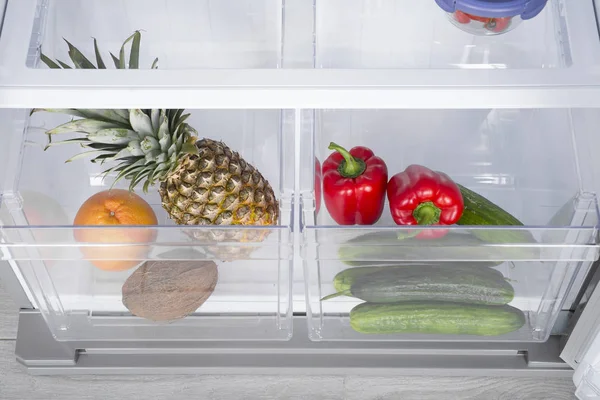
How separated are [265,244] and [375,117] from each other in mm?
318

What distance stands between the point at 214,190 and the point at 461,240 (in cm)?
36

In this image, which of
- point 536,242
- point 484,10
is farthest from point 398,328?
point 484,10

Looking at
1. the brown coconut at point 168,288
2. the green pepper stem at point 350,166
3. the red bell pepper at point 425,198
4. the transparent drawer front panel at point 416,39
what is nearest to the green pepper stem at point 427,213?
the red bell pepper at point 425,198

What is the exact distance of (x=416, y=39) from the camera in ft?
3.34

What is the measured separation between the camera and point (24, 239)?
103 cm

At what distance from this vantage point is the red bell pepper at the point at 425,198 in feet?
3.56

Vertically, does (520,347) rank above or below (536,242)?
below

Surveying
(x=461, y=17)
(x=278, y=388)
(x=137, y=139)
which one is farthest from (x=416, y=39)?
(x=278, y=388)

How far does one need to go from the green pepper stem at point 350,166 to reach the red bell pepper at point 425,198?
0.19 ft

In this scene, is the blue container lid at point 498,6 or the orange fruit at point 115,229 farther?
the orange fruit at point 115,229

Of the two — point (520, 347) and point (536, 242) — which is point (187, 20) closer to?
point (536, 242)

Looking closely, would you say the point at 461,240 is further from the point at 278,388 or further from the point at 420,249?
the point at 278,388

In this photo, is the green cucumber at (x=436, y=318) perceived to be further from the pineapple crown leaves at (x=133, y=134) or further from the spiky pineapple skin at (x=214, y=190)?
the pineapple crown leaves at (x=133, y=134)

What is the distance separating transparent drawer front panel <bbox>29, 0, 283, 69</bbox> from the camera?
1057 millimetres
